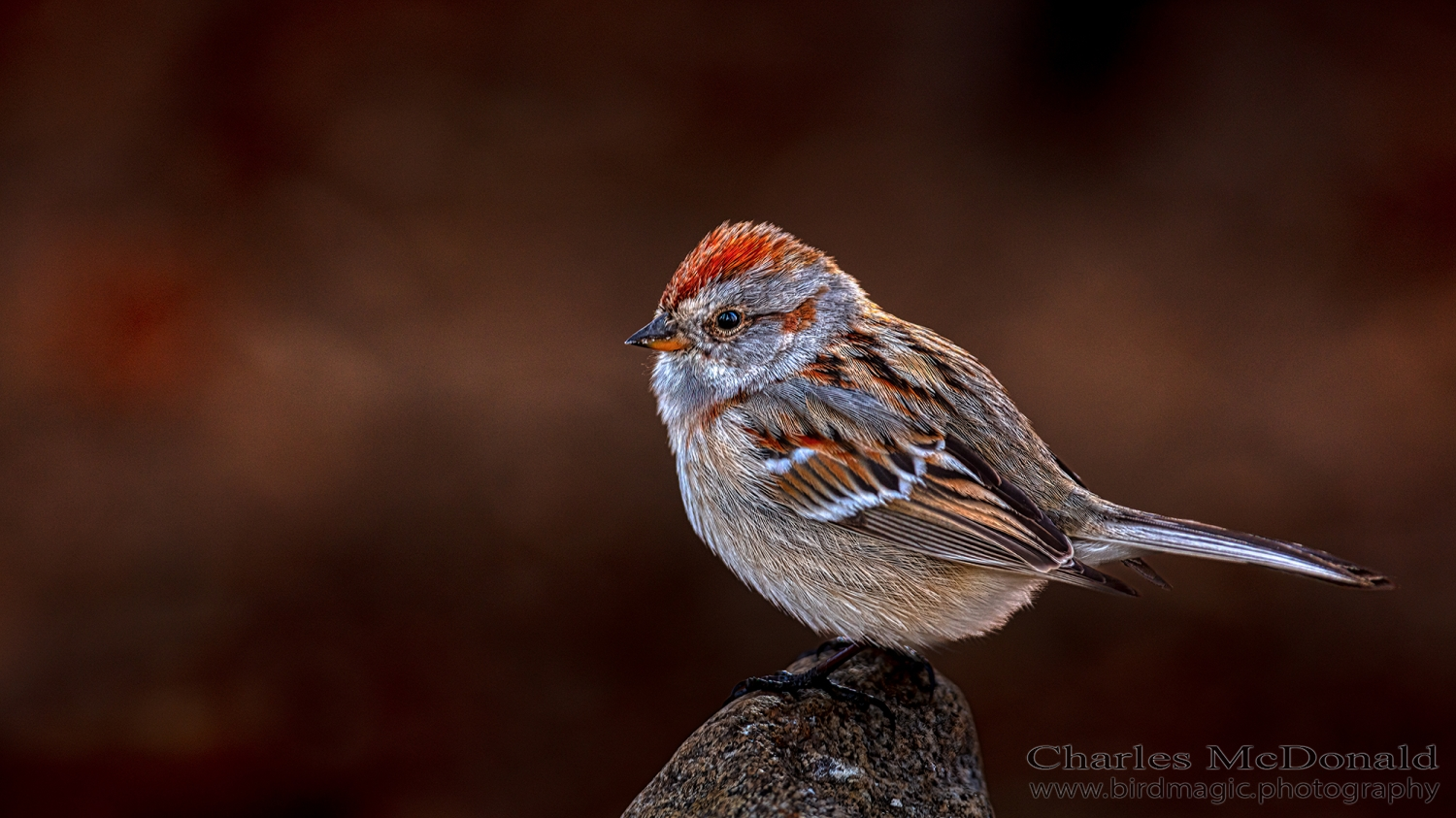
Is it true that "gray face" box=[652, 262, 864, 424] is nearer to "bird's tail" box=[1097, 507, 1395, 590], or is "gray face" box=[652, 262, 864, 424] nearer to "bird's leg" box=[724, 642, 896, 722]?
"bird's leg" box=[724, 642, 896, 722]

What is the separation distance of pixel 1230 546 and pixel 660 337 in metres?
1.82

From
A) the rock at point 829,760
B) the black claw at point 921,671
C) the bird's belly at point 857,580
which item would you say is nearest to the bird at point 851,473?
the bird's belly at point 857,580

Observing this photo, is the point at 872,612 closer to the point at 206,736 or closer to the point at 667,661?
the point at 667,661

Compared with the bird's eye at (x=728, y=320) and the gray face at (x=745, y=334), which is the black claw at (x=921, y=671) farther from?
the bird's eye at (x=728, y=320)

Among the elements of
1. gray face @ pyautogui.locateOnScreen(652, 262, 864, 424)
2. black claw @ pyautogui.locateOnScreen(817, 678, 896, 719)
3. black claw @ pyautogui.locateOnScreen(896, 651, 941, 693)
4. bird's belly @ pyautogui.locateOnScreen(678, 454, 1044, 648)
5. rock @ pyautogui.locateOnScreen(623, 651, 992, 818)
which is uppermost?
gray face @ pyautogui.locateOnScreen(652, 262, 864, 424)

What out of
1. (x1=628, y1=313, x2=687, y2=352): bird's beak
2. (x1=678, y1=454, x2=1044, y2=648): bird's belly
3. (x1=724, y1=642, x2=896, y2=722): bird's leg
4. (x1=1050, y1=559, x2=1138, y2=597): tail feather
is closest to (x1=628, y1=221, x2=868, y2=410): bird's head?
(x1=628, y1=313, x2=687, y2=352): bird's beak

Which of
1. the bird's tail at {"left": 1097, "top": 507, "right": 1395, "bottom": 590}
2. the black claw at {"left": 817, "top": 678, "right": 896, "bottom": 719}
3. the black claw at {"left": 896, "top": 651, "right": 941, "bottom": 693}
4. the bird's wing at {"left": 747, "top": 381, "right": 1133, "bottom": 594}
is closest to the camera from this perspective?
the bird's tail at {"left": 1097, "top": 507, "right": 1395, "bottom": 590}

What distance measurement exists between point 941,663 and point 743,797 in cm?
345

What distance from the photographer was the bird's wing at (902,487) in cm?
336

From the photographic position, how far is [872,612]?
347cm

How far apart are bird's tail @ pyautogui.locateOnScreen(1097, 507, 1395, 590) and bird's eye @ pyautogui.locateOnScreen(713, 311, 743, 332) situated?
132 cm

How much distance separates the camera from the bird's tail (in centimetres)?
305

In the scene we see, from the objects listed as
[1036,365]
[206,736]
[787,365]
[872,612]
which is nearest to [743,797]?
[872,612]

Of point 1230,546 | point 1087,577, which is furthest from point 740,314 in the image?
point 1230,546
